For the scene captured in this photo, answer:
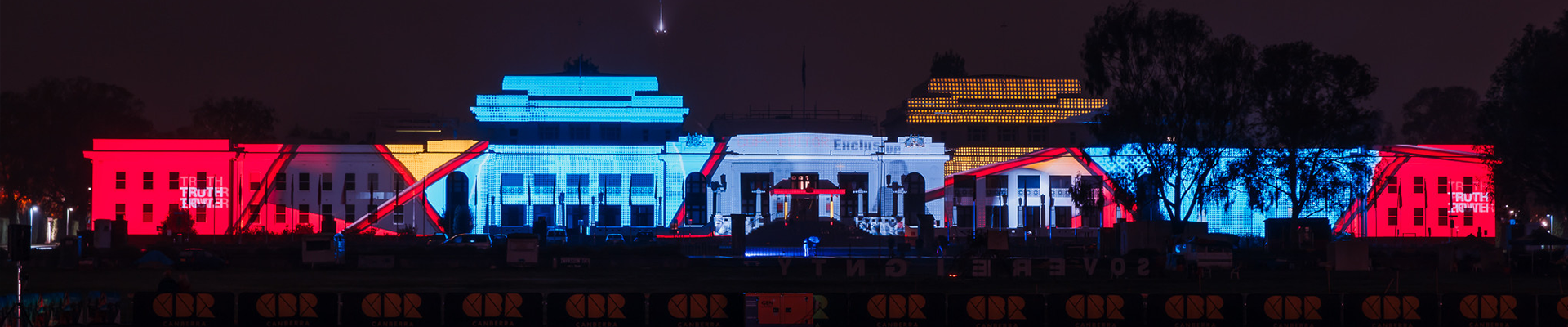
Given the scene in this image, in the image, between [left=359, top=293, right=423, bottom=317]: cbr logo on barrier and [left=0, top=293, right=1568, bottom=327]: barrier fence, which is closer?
[left=0, top=293, right=1568, bottom=327]: barrier fence

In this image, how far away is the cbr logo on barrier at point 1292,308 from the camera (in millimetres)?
25156

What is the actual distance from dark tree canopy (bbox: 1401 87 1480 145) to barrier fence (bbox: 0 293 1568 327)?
94529 millimetres

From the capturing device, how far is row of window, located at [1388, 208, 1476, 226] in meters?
89.7

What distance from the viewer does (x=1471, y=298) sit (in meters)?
25.3

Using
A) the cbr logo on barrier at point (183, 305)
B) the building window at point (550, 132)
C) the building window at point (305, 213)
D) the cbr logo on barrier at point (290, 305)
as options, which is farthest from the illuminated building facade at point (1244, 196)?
the cbr logo on barrier at point (183, 305)

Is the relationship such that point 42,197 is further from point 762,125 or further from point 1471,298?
point 1471,298

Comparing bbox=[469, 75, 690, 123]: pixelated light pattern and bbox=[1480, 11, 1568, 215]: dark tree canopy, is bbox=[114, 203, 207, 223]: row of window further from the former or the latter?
bbox=[1480, 11, 1568, 215]: dark tree canopy

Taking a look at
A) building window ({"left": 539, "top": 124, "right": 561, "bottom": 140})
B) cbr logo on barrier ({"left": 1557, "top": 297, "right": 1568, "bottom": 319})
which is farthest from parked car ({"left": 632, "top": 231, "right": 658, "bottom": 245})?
cbr logo on barrier ({"left": 1557, "top": 297, "right": 1568, "bottom": 319})

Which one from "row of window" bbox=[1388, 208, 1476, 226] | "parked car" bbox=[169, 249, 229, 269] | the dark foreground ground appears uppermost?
"row of window" bbox=[1388, 208, 1476, 226]

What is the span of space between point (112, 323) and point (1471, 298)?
22562 millimetres

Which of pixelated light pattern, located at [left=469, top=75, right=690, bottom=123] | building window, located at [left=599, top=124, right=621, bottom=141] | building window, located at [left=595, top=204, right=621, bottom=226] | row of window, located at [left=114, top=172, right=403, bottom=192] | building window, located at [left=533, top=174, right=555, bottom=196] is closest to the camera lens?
row of window, located at [left=114, top=172, right=403, bottom=192]

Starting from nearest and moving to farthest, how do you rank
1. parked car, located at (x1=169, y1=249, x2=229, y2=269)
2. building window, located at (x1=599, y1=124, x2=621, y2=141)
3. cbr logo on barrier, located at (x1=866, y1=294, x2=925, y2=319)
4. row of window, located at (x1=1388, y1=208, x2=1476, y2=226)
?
cbr logo on barrier, located at (x1=866, y1=294, x2=925, y2=319) < parked car, located at (x1=169, y1=249, x2=229, y2=269) < row of window, located at (x1=1388, y1=208, x2=1476, y2=226) < building window, located at (x1=599, y1=124, x2=621, y2=141)

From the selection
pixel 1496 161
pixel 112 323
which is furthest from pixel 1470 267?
pixel 112 323

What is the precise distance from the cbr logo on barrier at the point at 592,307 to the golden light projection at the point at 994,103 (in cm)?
8119
